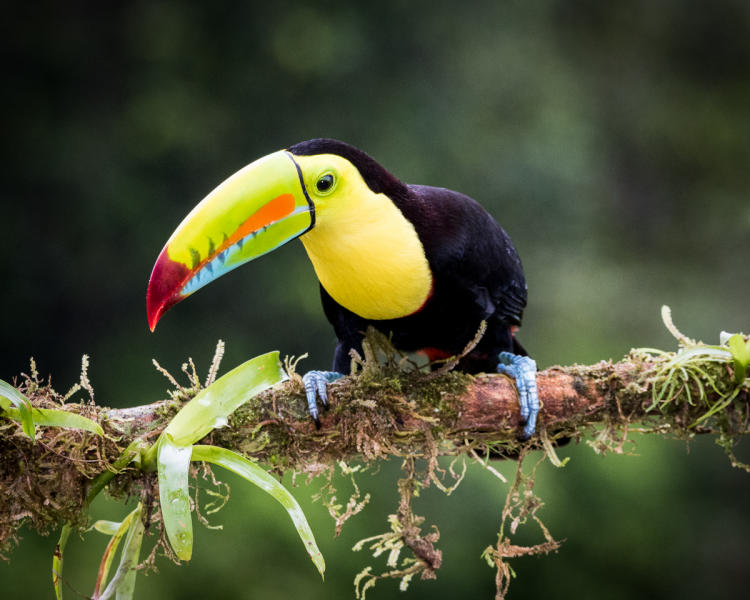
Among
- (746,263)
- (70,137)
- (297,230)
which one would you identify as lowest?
(297,230)

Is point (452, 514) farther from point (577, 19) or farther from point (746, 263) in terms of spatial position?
point (577, 19)

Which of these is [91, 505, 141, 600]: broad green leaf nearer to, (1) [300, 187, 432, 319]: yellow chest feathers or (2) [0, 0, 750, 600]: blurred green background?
(1) [300, 187, 432, 319]: yellow chest feathers

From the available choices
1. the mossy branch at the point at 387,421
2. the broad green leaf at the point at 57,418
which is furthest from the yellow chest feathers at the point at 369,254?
the broad green leaf at the point at 57,418

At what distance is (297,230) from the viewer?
157 centimetres

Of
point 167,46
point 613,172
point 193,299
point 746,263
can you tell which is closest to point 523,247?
point 613,172

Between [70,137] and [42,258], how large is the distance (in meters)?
0.55

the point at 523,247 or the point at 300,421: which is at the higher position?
the point at 523,247

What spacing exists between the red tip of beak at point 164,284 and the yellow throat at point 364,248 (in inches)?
11.4

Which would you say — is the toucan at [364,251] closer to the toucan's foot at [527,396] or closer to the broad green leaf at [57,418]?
the toucan's foot at [527,396]

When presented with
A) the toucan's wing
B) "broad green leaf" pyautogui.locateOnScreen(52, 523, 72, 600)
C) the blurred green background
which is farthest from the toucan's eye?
the blurred green background

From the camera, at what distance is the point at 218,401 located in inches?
56.5

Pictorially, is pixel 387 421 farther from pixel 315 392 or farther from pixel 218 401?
pixel 218 401

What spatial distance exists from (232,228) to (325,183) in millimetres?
207

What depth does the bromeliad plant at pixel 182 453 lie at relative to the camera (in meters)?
1.38
